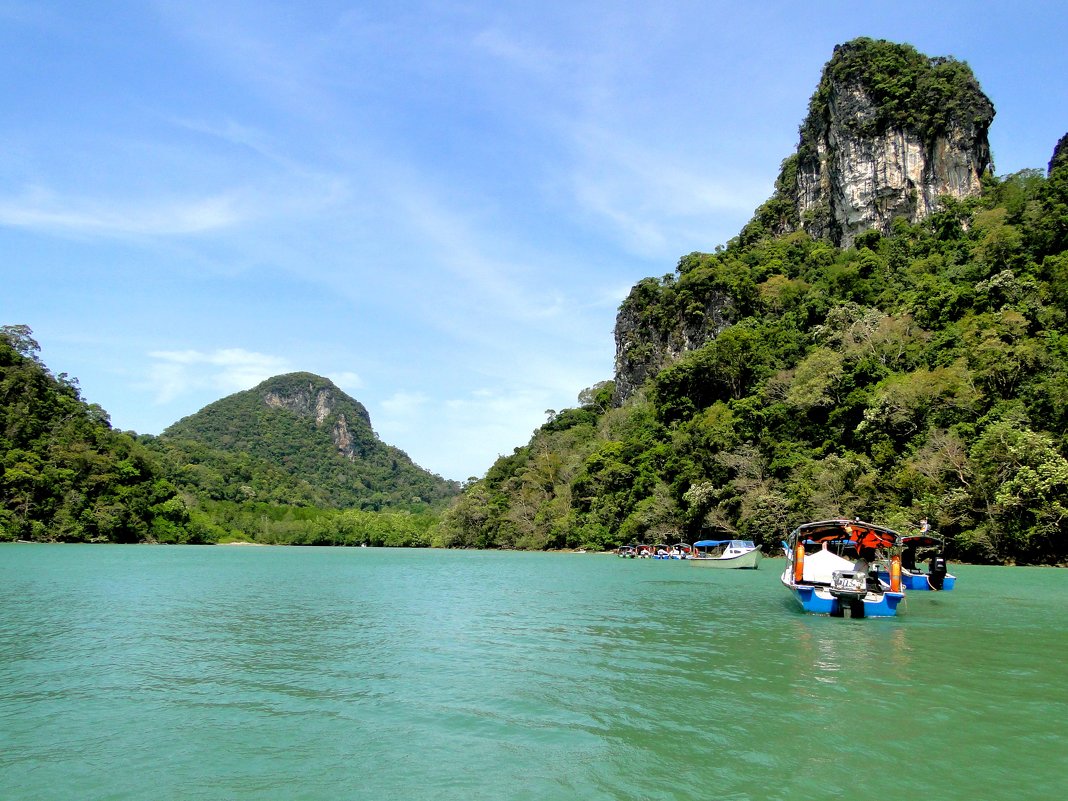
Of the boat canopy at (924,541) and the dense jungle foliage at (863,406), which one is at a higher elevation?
the dense jungle foliage at (863,406)

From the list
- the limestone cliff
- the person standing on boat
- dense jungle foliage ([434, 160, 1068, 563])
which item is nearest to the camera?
the person standing on boat

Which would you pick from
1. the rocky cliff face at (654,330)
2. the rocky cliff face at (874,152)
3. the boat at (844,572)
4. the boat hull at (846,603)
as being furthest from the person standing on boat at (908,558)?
the rocky cliff face at (654,330)

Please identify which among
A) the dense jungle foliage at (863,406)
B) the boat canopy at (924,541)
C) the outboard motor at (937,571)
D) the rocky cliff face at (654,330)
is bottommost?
the outboard motor at (937,571)

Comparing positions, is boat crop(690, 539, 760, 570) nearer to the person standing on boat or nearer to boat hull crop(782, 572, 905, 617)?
the person standing on boat

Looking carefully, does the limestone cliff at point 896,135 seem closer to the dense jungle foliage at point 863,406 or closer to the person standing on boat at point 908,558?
the dense jungle foliage at point 863,406

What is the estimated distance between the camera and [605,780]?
7.47 metres

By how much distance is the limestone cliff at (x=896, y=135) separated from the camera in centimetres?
7900

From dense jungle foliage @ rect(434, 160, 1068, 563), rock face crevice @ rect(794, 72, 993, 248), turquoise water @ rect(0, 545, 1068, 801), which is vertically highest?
rock face crevice @ rect(794, 72, 993, 248)

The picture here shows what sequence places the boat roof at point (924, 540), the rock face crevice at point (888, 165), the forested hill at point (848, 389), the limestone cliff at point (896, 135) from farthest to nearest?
the limestone cliff at point (896, 135) → the rock face crevice at point (888, 165) → the forested hill at point (848, 389) → the boat roof at point (924, 540)

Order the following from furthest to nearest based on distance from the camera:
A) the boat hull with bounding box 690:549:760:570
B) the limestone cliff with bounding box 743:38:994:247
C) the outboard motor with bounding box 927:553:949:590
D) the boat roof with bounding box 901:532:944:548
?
the limestone cliff with bounding box 743:38:994:247, the boat hull with bounding box 690:549:760:570, the outboard motor with bounding box 927:553:949:590, the boat roof with bounding box 901:532:944:548

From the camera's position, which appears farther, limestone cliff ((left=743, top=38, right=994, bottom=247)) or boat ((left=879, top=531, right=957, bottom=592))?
limestone cliff ((left=743, top=38, right=994, bottom=247))

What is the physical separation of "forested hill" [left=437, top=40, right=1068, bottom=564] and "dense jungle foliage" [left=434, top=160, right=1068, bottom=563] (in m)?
0.17

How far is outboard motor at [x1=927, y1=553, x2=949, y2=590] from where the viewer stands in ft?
84.0

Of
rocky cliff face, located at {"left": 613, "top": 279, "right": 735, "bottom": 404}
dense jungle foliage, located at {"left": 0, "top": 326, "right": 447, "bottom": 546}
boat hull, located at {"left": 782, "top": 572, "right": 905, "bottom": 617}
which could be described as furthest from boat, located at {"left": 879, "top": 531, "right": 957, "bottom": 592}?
dense jungle foliage, located at {"left": 0, "top": 326, "right": 447, "bottom": 546}
